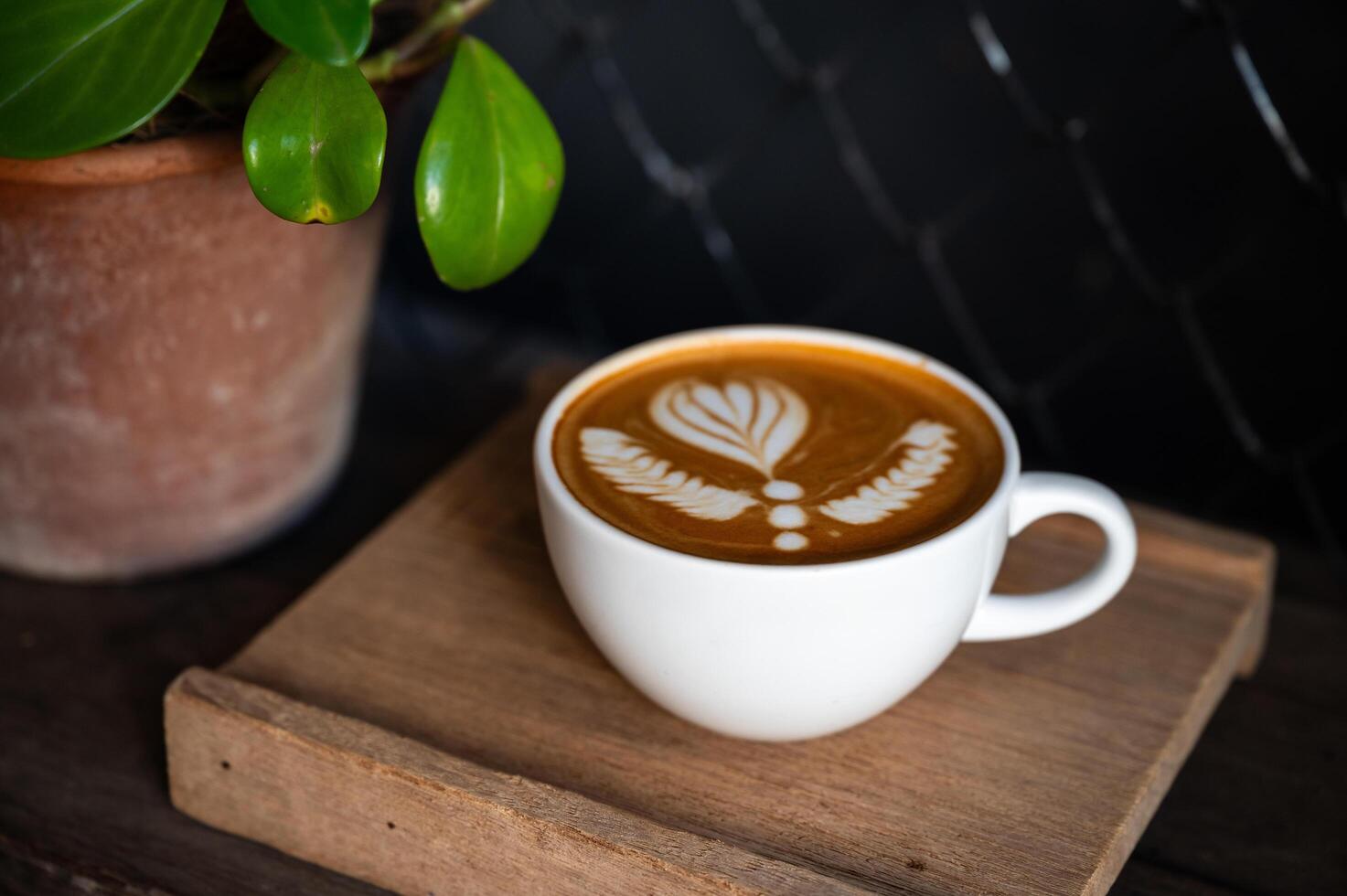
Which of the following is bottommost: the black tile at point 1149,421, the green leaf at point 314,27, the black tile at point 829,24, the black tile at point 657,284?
the black tile at point 1149,421

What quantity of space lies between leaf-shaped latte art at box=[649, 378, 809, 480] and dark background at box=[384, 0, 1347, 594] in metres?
0.27

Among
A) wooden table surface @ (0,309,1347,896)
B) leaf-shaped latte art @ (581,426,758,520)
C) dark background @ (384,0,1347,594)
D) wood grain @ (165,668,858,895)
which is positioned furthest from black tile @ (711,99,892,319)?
wood grain @ (165,668,858,895)

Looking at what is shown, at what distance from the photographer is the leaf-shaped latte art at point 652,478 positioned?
1.70 ft

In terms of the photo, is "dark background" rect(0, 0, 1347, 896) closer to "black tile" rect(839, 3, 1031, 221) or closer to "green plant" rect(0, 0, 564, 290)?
"black tile" rect(839, 3, 1031, 221)

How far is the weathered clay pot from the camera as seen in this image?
54 centimetres

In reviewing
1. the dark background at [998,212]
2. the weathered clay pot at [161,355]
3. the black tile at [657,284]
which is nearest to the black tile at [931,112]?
the dark background at [998,212]

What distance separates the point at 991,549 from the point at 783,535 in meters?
0.08

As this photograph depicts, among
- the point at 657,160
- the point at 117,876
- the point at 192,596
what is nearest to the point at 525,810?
the point at 117,876

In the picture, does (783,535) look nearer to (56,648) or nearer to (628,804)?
(628,804)

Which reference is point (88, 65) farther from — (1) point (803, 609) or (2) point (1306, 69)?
(2) point (1306, 69)

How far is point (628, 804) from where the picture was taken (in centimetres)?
50

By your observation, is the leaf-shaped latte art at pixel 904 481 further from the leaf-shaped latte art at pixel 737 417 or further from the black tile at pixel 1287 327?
the black tile at pixel 1287 327

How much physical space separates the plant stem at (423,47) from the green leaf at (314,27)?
13 cm

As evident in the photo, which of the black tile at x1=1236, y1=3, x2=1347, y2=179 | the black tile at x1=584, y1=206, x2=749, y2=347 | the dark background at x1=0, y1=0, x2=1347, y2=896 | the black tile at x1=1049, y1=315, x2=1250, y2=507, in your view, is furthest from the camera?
the black tile at x1=584, y1=206, x2=749, y2=347
